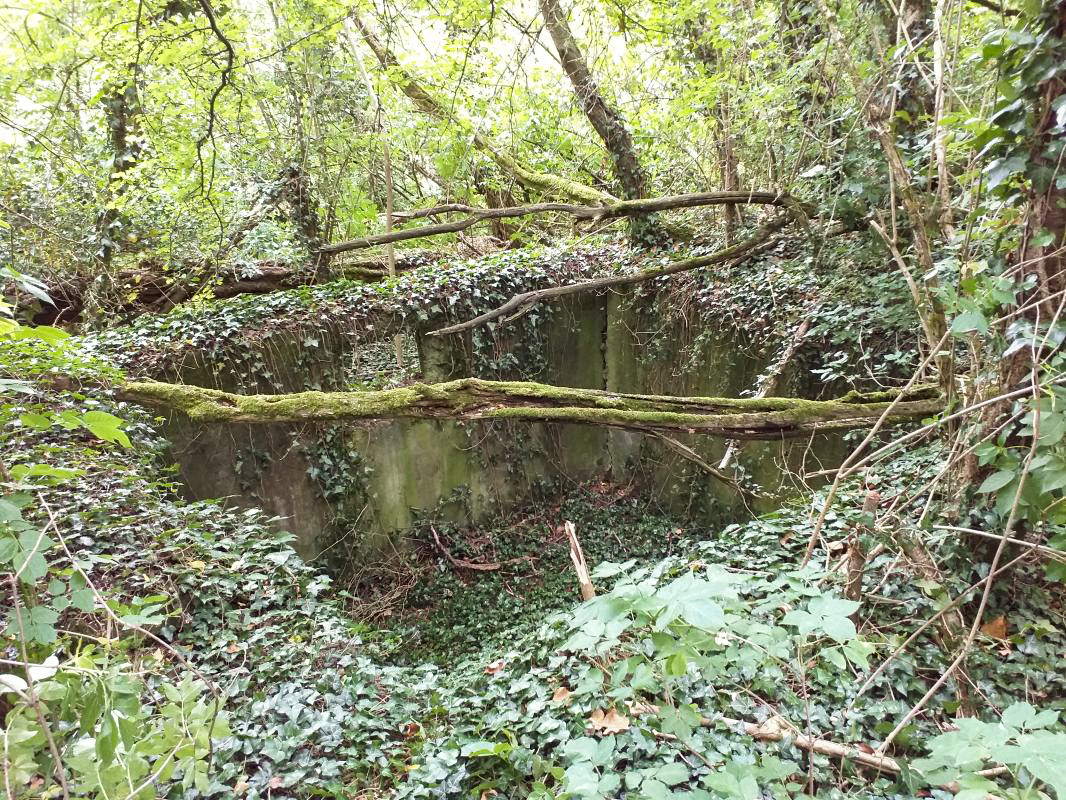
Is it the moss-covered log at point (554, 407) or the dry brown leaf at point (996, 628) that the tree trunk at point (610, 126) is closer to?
the moss-covered log at point (554, 407)

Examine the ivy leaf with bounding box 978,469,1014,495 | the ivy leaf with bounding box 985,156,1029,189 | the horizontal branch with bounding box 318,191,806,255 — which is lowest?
the ivy leaf with bounding box 978,469,1014,495

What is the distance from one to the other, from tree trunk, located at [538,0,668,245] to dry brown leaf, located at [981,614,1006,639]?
18.2 feet

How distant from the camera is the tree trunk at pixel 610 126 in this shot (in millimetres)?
5992

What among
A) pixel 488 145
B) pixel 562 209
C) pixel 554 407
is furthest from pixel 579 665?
pixel 488 145

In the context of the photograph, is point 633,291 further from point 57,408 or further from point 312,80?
point 57,408

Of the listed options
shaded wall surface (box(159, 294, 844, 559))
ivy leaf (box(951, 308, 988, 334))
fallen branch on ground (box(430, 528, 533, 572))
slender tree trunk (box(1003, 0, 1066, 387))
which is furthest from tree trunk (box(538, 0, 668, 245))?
ivy leaf (box(951, 308, 988, 334))

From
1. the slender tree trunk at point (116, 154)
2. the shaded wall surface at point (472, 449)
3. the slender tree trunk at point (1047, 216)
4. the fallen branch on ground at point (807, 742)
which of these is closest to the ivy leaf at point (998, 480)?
the slender tree trunk at point (1047, 216)

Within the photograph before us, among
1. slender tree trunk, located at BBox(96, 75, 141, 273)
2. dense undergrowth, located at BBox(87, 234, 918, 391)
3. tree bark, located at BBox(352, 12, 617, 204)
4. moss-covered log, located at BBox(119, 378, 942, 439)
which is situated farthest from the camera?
tree bark, located at BBox(352, 12, 617, 204)

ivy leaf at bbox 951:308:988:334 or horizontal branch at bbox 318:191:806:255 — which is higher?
horizontal branch at bbox 318:191:806:255

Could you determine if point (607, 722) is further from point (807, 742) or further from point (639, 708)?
point (807, 742)

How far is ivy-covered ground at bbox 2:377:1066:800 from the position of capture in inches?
55.5

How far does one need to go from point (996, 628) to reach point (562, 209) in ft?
15.4

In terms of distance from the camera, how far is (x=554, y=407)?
3.61 meters

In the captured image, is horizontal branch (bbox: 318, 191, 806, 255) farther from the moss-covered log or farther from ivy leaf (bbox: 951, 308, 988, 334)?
ivy leaf (bbox: 951, 308, 988, 334)
